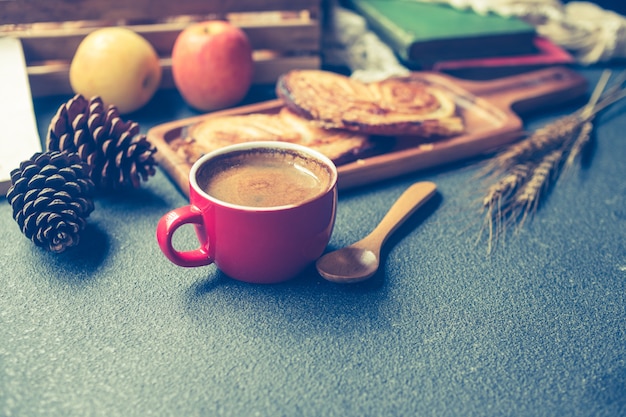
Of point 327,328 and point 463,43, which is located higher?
point 463,43

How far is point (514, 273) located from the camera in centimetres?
81

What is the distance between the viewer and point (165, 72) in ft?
4.30

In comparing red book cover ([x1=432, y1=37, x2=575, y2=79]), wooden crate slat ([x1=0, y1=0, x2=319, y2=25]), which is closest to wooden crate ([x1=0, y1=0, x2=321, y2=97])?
wooden crate slat ([x1=0, y1=0, x2=319, y2=25])

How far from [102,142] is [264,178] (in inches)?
11.7

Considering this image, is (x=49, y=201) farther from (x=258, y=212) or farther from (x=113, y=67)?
(x=113, y=67)

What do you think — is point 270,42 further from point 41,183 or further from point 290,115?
point 41,183

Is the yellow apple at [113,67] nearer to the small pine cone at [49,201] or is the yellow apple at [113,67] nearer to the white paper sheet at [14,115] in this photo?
the white paper sheet at [14,115]

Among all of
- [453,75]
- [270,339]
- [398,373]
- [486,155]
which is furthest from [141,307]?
[453,75]

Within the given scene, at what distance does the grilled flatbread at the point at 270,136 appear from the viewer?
96 centimetres

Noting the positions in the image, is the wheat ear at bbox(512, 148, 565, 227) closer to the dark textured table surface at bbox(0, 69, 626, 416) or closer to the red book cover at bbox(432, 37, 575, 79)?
the dark textured table surface at bbox(0, 69, 626, 416)

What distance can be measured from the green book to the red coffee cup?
2.27 feet

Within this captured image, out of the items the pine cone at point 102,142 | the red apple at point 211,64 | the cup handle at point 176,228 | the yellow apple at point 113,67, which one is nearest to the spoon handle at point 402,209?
the cup handle at point 176,228

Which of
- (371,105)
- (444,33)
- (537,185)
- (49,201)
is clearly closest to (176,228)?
(49,201)

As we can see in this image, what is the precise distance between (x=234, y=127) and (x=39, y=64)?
0.54m
